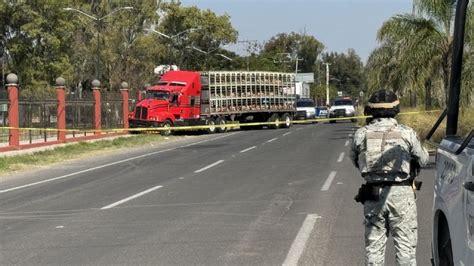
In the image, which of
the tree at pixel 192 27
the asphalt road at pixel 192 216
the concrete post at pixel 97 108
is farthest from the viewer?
the tree at pixel 192 27

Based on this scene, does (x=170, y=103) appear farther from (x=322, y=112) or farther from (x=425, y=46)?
(x=322, y=112)

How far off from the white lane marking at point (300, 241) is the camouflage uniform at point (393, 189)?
78.4 inches

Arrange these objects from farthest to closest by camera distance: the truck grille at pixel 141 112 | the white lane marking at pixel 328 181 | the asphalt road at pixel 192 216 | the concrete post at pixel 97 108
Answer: the truck grille at pixel 141 112, the concrete post at pixel 97 108, the white lane marking at pixel 328 181, the asphalt road at pixel 192 216

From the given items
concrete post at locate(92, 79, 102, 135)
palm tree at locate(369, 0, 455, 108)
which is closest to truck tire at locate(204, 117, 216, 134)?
concrete post at locate(92, 79, 102, 135)

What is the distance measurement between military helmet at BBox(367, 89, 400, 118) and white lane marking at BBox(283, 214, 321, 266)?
2334 millimetres

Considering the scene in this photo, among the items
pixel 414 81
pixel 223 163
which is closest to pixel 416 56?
pixel 414 81

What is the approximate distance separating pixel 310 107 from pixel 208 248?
50.5m

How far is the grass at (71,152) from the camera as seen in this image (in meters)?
20.7

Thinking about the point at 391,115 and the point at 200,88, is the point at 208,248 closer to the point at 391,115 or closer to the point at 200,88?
the point at 391,115

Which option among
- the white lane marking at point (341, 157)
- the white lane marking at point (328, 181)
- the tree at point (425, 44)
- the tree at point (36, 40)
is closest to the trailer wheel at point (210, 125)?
the tree at point (36, 40)

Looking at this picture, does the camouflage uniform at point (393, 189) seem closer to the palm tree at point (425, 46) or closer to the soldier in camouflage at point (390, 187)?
the soldier in camouflage at point (390, 187)

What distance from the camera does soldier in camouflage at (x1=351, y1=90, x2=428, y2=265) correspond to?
4.85m

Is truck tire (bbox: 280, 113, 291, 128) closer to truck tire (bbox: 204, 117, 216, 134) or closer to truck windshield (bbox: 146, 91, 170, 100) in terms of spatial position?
truck tire (bbox: 204, 117, 216, 134)

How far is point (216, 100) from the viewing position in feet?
137
